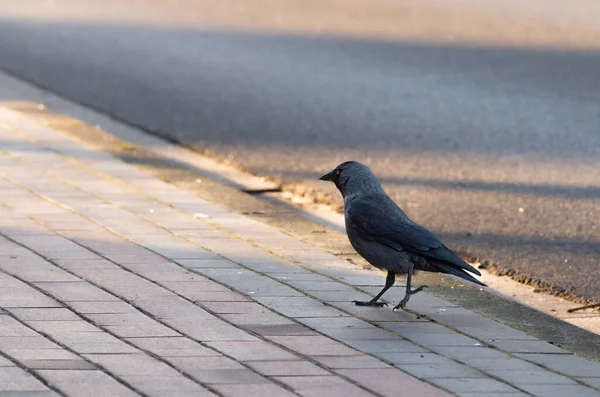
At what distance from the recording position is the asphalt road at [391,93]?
728cm

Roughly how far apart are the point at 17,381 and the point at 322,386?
97 centimetres

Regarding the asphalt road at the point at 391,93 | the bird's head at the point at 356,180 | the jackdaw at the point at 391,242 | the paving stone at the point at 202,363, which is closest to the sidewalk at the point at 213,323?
the paving stone at the point at 202,363

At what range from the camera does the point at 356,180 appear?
17.6 ft

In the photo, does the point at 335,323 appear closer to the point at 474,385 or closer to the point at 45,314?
the point at 474,385

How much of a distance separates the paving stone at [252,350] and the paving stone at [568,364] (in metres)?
0.87

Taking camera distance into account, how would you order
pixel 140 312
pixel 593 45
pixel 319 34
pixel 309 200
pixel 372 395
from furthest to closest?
pixel 319 34
pixel 593 45
pixel 309 200
pixel 140 312
pixel 372 395

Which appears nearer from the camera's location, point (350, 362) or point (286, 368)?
point (286, 368)

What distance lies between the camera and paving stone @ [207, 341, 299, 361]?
4422 millimetres

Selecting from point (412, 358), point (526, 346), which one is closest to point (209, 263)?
point (412, 358)

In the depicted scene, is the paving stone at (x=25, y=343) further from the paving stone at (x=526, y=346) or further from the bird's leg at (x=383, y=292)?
the paving stone at (x=526, y=346)

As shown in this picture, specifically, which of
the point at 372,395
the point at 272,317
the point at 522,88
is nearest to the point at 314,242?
the point at 272,317

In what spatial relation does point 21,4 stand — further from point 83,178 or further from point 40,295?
point 40,295

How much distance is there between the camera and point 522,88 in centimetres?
1170

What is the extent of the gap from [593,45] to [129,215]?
893 cm
